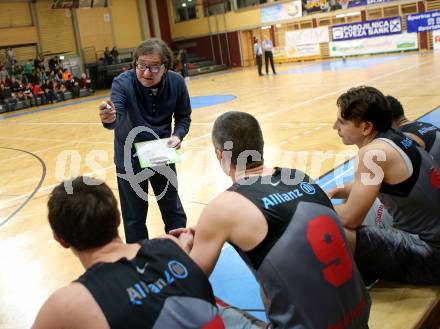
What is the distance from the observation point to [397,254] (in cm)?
264

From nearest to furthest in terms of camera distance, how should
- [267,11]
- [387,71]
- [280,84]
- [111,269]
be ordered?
1. [111,269]
2. [387,71]
3. [280,84]
4. [267,11]

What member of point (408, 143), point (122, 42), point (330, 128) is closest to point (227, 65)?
point (122, 42)

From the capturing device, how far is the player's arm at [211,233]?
1.88 m

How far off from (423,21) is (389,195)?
19.6 m

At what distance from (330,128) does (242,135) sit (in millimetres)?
6218

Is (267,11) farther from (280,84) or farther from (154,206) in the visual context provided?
(154,206)

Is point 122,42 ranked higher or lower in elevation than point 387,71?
higher

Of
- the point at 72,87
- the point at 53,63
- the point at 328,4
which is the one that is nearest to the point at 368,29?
the point at 328,4

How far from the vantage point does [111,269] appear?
4.98ft

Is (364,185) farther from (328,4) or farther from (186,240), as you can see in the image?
(328,4)

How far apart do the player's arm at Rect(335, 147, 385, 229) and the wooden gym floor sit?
0.54 metres

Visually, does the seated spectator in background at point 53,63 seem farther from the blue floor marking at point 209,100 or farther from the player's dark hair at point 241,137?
the player's dark hair at point 241,137

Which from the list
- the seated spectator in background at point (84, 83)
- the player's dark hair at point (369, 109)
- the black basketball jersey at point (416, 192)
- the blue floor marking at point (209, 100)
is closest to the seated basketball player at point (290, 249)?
the black basketball jersey at point (416, 192)

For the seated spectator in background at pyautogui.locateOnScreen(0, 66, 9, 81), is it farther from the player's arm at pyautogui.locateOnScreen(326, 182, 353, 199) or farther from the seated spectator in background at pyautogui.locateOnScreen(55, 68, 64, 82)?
the player's arm at pyautogui.locateOnScreen(326, 182, 353, 199)
